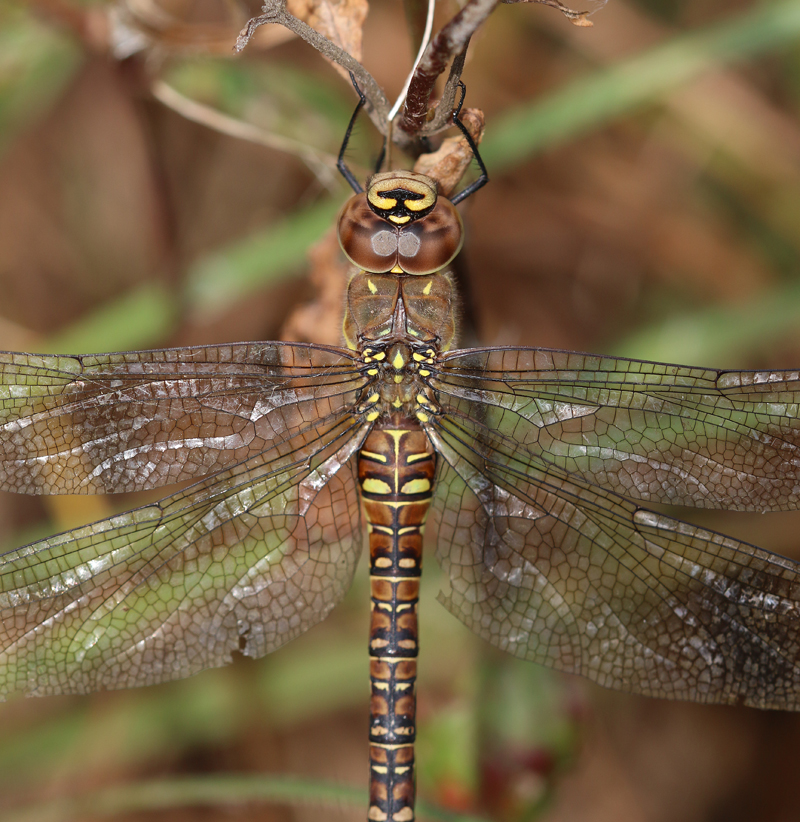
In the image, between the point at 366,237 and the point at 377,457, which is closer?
the point at 366,237

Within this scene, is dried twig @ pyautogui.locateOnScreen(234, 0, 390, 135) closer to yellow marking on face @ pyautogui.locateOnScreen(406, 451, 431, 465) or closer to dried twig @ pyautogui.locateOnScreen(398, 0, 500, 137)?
dried twig @ pyautogui.locateOnScreen(398, 0, 500, 137)

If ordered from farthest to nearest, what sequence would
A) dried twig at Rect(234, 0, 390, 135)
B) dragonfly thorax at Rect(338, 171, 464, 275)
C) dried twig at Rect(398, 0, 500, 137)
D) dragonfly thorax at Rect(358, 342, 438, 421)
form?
dragonfly thorax at Rect(358, 342, 438, 421) < dragonfly thorax at Rect(338, 171, 464, 275) < dried twig at Rect(234, 0, 390, 135) < dried twig at Rect(398, 0, 500, 137)

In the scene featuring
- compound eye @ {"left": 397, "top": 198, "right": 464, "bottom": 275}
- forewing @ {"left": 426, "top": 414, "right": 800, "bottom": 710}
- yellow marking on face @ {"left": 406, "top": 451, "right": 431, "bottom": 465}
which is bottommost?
forewing @ {"left": 426, "top": 414, "right": 800, "bottom": 710}

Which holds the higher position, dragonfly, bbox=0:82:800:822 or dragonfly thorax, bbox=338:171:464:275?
dragonfly thorax, bbox=338:171:464:275

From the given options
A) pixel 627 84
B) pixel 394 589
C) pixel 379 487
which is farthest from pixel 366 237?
pixel 627 84

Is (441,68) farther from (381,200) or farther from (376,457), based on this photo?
(376,457)

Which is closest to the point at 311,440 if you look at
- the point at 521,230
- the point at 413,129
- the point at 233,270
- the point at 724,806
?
the point at 413,129

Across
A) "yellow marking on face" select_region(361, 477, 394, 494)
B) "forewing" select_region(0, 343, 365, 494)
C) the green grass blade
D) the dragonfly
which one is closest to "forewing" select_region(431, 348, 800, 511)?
the dragonfly
